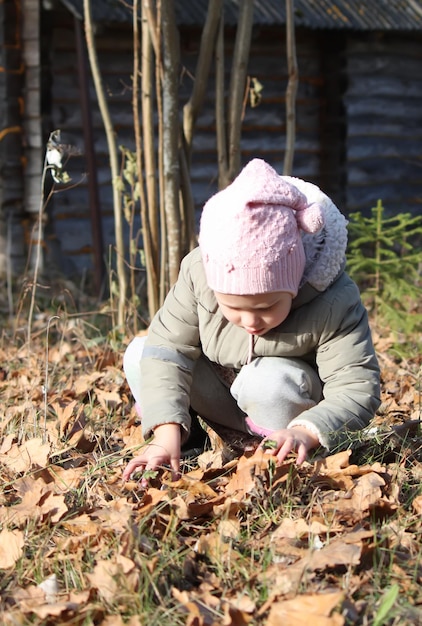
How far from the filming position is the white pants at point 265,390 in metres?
2.48

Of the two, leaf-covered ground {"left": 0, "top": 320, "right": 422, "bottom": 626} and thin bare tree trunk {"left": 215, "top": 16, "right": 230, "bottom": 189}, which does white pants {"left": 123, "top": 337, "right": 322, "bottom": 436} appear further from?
thin bare tree trunk {"left": 215, "top": 16, "right": 230, "bottom": 189}

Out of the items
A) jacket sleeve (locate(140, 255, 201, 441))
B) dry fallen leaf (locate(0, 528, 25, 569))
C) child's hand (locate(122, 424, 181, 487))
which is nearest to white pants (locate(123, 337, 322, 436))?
jacket sleeve (locate(140, 255, 201, 441))

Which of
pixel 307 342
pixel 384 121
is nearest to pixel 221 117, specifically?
pixel 307 342

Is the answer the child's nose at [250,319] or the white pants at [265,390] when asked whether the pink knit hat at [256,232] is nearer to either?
the child's nose at [250,319]

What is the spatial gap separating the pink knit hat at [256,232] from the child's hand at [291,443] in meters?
0.38

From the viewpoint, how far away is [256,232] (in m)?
2.13

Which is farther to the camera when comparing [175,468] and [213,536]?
[175,468]

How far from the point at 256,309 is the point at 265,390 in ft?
1.10

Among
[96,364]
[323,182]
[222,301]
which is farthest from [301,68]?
[222,301]

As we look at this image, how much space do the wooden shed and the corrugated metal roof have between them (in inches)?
0.5

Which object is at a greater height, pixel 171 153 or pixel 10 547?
pixel 171 153

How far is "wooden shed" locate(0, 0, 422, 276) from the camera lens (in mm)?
6660

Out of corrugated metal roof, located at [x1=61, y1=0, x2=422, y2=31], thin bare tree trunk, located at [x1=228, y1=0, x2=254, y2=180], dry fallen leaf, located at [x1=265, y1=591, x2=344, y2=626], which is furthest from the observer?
corrugated metal roof, located at [x1=61, y1=0, x2=422, y2=31]

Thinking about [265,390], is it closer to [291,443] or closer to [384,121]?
[291,443]
